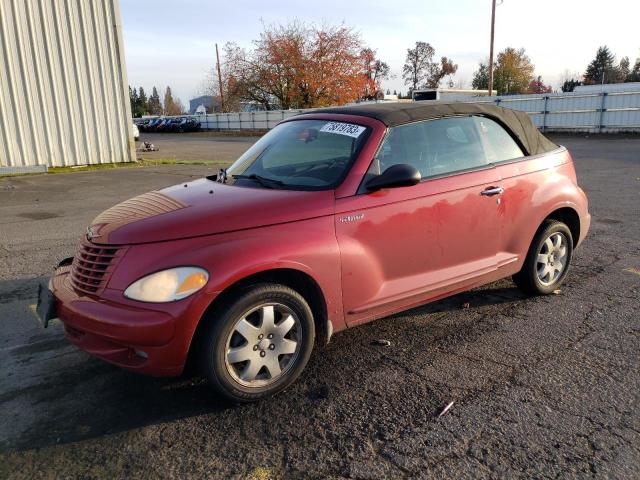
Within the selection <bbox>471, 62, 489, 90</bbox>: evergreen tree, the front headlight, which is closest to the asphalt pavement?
the front headlight

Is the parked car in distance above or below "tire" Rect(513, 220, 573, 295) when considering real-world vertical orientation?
above

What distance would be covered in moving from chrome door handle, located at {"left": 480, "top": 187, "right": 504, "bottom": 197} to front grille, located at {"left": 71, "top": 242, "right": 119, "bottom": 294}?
264 centimetres

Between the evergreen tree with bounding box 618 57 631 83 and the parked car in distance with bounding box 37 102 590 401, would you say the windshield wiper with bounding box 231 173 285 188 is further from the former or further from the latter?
the evergreen tree with bounding box 618 57 631 83

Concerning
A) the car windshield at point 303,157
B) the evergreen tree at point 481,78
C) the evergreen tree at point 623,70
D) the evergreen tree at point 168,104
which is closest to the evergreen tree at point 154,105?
the evergreen tree at point 168,104

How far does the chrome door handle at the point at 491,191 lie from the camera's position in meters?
3.84

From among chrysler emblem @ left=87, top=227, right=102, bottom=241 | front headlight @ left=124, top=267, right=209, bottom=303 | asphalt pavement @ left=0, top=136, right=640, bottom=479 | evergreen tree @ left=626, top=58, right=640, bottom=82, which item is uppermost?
evergreen tree @ left=626, top=58, right=640, bottom=82

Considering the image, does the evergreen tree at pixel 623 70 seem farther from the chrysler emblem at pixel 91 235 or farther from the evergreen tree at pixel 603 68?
the chrysler emblem at pixel 91 235

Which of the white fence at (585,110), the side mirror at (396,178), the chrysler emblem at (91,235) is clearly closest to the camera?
the chrysler emblem at (91,235)

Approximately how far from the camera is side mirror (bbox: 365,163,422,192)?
3197 millimetres

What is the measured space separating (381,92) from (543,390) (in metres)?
55.7

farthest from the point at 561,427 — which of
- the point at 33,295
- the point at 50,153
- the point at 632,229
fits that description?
the point at 50,153

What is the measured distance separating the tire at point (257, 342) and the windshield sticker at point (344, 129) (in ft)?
4.15

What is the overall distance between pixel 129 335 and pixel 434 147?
8.10 ft

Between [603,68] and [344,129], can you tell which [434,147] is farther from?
[603,68]
